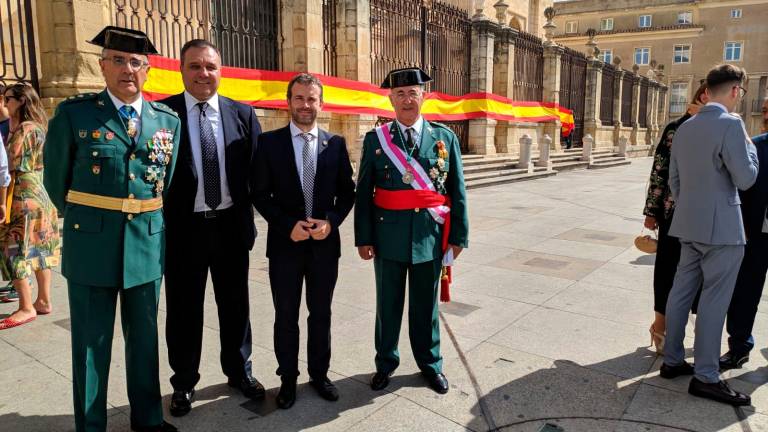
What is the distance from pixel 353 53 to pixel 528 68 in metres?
10.8

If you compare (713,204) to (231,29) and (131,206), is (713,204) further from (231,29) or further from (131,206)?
(231,29)

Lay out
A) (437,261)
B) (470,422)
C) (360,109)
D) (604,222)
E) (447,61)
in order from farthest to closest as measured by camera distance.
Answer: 1. (447,61)
2. (360,109)
3. (604,222)
4. (437,261)
5. (470,422)

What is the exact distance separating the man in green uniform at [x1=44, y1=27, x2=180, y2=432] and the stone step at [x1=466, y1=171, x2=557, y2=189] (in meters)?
11.8

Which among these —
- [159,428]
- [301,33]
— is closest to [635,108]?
[301,33]

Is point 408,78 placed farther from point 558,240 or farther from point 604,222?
point 604,222

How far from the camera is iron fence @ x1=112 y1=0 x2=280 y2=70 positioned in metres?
9.77

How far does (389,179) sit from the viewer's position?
10.9ft

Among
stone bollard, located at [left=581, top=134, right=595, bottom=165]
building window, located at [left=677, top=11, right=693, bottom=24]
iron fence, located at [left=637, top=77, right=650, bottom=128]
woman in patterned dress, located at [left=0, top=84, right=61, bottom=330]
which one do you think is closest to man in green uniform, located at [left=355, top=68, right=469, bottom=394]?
woman in patterned dress, located at [left=0, top=84, right=61, bottom=330]

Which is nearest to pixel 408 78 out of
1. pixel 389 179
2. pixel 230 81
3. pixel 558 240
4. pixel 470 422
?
pixel 389 179

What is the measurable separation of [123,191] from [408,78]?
1.68 m

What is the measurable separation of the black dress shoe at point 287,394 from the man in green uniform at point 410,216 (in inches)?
19.4

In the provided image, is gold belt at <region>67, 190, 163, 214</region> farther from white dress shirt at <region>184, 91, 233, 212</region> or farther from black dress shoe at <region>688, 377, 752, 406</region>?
black dress shoe at <region>688, 377, 752, 406</region>

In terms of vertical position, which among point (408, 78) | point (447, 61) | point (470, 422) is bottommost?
point (470, 422)

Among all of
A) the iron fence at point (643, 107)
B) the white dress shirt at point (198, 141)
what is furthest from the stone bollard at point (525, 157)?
the iron fence at point (643, 107)
